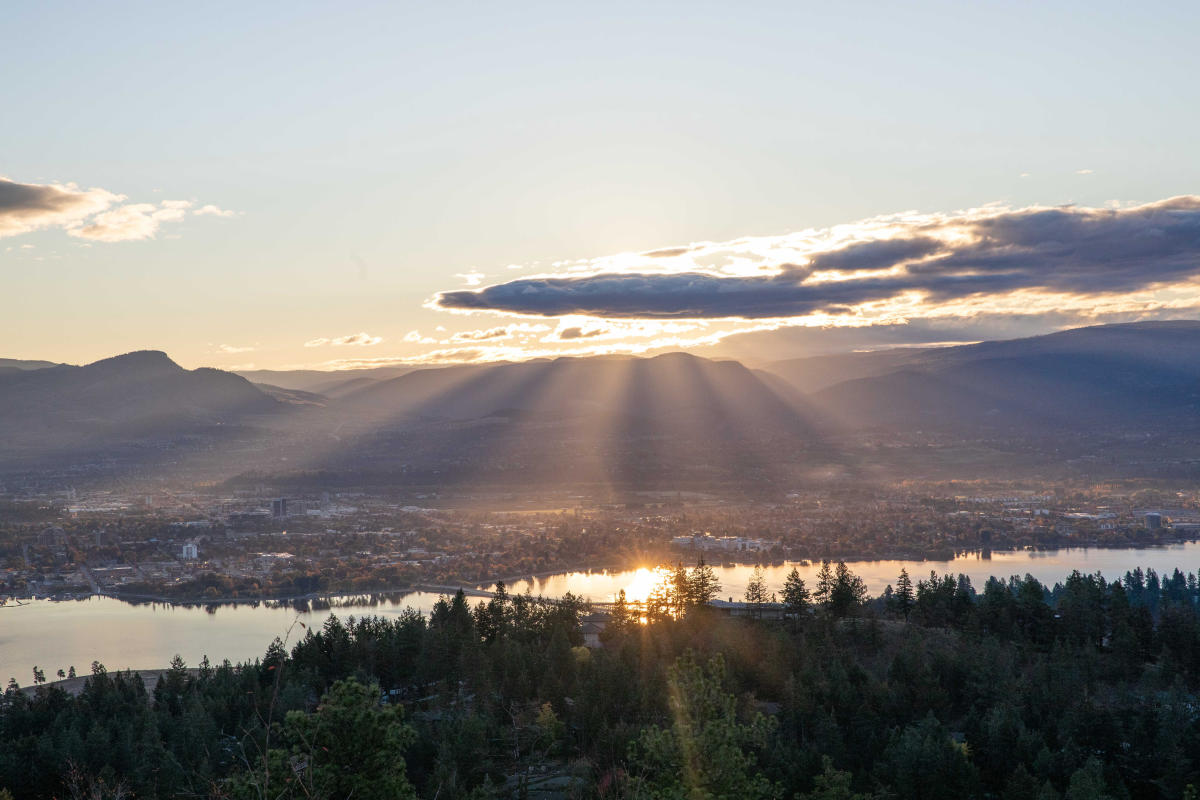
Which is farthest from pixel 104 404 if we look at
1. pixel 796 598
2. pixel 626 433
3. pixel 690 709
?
pixel 690 709

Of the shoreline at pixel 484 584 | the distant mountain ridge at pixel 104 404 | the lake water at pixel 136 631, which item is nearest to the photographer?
the lake water at pixel 136 631

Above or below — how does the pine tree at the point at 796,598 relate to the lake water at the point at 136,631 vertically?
above

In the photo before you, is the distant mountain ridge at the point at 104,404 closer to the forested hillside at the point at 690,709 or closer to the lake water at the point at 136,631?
the lake water at the point at 136,631

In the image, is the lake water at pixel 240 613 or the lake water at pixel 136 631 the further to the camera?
the lake water at pixel 240 613

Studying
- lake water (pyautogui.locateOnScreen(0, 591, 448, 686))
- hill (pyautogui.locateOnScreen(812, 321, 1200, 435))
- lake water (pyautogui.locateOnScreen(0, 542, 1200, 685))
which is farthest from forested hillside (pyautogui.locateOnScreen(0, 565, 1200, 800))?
hill (pyautogui.locateOnScreen(812, 321, 1200, 435))

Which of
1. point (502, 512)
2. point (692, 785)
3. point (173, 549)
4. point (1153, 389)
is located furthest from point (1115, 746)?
point (1153, 389)

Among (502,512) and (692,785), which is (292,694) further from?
(502,512)

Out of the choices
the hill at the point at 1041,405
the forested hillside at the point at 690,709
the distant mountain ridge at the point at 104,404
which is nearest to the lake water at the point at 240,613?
the forested hillside at the point at 690,709
